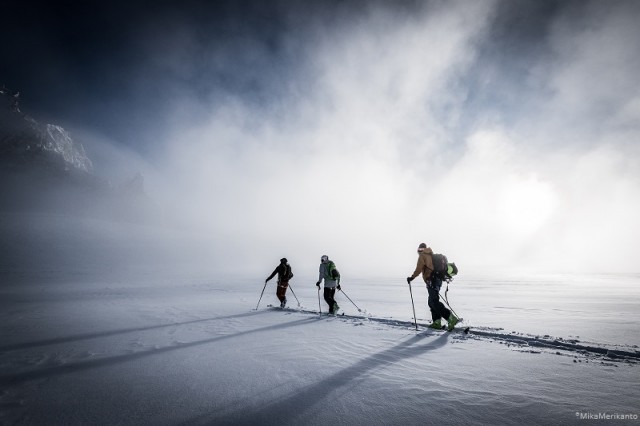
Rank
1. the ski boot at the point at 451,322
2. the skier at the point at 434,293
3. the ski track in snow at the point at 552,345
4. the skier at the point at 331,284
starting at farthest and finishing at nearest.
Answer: the skier at the point at 331,284
the skier at the point at 434,293
the ski boot at the point at 451,322
the ski track in snow at the point at 552,345

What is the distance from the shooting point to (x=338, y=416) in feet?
10.6

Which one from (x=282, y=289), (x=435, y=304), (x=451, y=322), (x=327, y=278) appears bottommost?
(x=451, y=322)

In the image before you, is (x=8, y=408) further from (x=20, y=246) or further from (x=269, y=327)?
(x=20, y=246)

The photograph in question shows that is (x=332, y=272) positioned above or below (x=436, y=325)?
above

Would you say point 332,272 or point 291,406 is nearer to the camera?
point 291,406

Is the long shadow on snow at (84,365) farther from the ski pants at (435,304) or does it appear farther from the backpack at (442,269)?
the backpack at (442,269)

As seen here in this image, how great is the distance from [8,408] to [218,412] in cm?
256

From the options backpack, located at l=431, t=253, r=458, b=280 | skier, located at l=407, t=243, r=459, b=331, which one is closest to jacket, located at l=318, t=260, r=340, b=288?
skier, located at l=407, t=243, r=459, b=331

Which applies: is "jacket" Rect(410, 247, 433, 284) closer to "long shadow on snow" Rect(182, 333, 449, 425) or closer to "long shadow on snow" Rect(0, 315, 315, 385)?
"long shadow on snow" Rect(182, 333, 449, 425)

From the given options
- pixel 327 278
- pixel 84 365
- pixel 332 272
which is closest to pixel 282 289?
pixel 327 278

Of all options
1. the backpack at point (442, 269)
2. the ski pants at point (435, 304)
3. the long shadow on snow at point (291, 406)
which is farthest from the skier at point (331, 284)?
the long shadow on snow at point (291, 406)

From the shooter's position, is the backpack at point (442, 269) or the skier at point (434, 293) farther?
the backpack at point (442, 269)

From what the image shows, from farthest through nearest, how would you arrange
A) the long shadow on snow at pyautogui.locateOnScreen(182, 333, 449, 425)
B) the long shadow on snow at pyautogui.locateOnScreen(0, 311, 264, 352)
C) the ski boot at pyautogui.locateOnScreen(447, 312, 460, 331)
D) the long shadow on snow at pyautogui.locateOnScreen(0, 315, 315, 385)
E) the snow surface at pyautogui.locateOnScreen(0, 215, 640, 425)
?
the ski boot at pyautogui.locateOnScreen(447, 312, 460, 331) → the long shadow on snow at pyautogui.locateOnScreen(0, 311, 264, 352) → the long shadow on snow at pyautogui.locateOnScreen(0, 315, 315, 385) → the snow surface at pyautogui.locateOnScreen(0, 215, 640, 425) → the long shadow on snow at pyautogui.locateOnScreen(182, 333, 449, 425)

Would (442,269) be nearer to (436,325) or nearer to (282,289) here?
(436,325)
